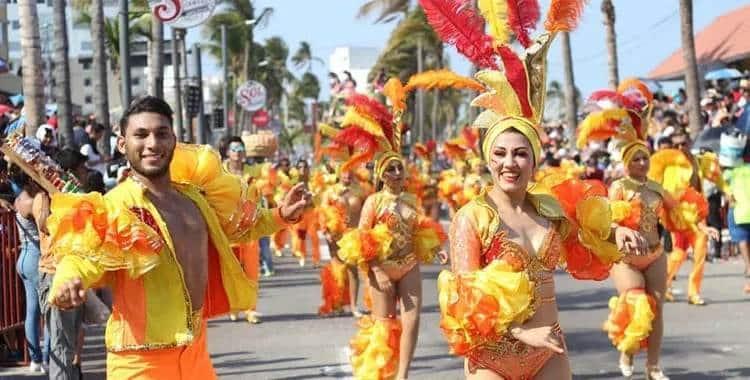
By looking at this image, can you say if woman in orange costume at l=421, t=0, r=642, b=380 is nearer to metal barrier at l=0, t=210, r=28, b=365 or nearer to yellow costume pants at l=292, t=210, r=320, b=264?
metal barrier at l=0, t=210, r=28, b=365

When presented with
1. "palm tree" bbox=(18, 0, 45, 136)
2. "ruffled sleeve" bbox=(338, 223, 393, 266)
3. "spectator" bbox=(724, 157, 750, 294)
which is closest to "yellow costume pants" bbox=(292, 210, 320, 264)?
"palm tree" bbox=(18, 0, 45, 136)

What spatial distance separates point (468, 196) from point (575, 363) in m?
10.7

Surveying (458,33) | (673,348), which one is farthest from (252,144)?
(458,33)

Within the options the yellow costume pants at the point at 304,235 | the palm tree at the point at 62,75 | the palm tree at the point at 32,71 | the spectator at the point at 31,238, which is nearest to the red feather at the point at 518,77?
the spectator at the point at 31,238

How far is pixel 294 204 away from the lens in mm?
5648

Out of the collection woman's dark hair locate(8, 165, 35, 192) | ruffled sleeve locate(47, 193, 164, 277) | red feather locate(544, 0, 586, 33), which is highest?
red feather locate(544, 0, 586, 33)

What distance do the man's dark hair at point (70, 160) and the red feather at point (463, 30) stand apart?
14.2ft

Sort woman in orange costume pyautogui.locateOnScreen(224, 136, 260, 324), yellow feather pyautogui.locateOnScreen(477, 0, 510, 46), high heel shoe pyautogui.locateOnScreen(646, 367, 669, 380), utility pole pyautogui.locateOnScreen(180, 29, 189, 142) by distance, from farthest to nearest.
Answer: utility pole pyautogui.locateOnScreen(180, 29, 189, 142)
woman in orange costume pyautogui.locateOnScreen(224, 136, 260, 324)
high heel shoe pyautogui.locateOnScreen(646, 367, 669, 380)
yellow feather pyautogui.locateOnScreen(477, 0, 510, 46)

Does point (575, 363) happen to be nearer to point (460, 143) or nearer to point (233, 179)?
point (233, 179)

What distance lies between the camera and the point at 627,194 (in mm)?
9812

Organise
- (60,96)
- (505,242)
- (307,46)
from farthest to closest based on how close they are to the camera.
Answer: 1. (307,46)
2. (60,96)
3. (505,242)

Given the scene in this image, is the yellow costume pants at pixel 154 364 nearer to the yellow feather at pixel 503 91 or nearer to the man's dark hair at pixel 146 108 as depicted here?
the man's dark hair at pixel 146 108

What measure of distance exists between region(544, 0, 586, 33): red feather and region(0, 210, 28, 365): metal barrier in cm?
621

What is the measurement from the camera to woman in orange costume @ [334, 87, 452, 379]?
9398 mm
